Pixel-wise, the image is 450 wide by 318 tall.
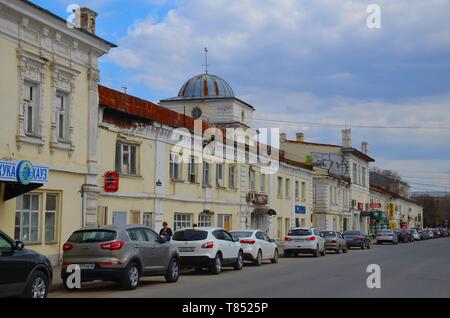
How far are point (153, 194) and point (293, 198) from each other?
69.6 ft

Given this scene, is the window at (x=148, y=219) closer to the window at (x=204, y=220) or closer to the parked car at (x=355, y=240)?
the window at (x=204, y=220)

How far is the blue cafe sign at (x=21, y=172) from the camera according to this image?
714 inches

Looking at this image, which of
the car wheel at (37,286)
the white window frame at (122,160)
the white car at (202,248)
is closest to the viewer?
the car wheel at (37,286)

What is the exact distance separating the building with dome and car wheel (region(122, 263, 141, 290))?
3351cm

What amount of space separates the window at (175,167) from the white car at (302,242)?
22.0 feet

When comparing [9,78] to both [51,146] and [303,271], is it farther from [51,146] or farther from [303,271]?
[303,271]

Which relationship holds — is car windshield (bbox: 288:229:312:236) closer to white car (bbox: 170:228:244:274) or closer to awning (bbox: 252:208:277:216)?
awning (bbox: 252:208:277:216)

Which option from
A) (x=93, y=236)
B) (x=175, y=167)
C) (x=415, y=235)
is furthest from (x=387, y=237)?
(x=93, y=236)

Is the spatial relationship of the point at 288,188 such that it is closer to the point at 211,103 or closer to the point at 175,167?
the point at 211,103

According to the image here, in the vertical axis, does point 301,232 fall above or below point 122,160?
below

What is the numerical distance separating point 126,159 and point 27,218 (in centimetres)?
669

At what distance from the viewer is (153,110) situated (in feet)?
Result: 92.8

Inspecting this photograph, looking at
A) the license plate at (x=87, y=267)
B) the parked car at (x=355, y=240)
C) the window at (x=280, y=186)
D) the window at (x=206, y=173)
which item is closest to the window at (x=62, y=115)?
the license plate at (x=87, y=267)

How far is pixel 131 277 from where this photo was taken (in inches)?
634
